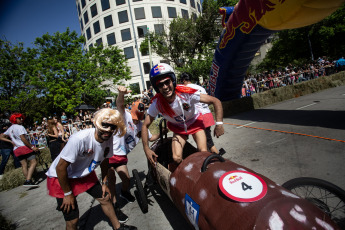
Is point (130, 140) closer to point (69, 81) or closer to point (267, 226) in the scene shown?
point (267, 226)

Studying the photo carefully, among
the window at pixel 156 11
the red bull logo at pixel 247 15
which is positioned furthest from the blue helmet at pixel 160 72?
the window at pixel 156 11

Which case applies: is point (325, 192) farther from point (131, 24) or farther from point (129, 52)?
point (131, 24)

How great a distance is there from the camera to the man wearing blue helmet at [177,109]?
256 cm

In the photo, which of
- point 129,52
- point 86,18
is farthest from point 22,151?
point 86,18

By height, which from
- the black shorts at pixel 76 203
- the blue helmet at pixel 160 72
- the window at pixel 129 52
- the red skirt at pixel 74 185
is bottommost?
the black shorts at pixel 76 203

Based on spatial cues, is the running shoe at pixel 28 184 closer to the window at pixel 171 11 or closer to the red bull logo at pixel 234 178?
the red bull logo at pixel 234 178

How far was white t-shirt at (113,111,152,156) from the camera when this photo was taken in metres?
2.98

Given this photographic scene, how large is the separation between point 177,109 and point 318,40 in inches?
1389

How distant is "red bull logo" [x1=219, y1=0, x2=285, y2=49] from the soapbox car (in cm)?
489

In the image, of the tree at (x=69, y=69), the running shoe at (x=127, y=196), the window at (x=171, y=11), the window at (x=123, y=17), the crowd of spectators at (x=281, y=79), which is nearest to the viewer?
the running shoe at (x=127, y=196)

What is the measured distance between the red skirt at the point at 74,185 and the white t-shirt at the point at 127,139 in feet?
2.27

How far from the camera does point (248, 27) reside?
595 centimetres

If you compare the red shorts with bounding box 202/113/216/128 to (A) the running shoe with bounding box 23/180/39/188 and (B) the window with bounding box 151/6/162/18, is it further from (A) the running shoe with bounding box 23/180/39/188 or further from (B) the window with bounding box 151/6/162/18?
(B) the window with bounding box 151/6/162/18

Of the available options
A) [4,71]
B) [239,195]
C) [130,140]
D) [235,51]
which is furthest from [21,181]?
[4,71]
